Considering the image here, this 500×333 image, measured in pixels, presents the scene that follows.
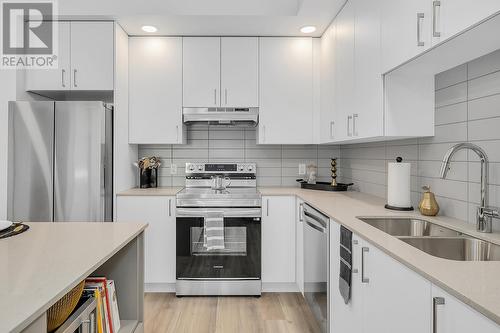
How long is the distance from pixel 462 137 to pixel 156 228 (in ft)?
7.75

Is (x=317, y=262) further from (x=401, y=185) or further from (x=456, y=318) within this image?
(x=456, y=318)

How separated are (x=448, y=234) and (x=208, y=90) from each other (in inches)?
91.0

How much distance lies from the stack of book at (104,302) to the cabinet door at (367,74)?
1643 millimetres

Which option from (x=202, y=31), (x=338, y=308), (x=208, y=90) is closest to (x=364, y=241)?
(x=338, y=308)

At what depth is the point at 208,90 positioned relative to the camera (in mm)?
3125

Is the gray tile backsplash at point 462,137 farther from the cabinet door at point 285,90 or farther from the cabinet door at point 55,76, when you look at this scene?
the cabinet door at point 55,76

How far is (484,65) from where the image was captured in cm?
157

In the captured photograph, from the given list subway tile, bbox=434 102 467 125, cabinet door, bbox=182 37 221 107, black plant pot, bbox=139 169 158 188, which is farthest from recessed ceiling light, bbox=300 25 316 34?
black plant pot, bbox=139 169 158 188

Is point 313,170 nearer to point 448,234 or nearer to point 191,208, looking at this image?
point 191,208

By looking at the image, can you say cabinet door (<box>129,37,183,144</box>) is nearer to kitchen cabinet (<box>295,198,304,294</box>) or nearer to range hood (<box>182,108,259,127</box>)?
range hood (<box>182,108,259,127</box>)

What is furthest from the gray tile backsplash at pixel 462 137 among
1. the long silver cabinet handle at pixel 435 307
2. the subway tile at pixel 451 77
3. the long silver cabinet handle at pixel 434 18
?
the long silver cabinet handle at pixel 435 307

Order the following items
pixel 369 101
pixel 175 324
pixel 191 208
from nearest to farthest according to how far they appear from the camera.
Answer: pixel 369 101
pixel 175 324
pixel 191 208

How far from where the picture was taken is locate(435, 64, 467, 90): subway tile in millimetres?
1723

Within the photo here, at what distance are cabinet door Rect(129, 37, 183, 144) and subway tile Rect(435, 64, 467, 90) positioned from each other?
2.15 metres
